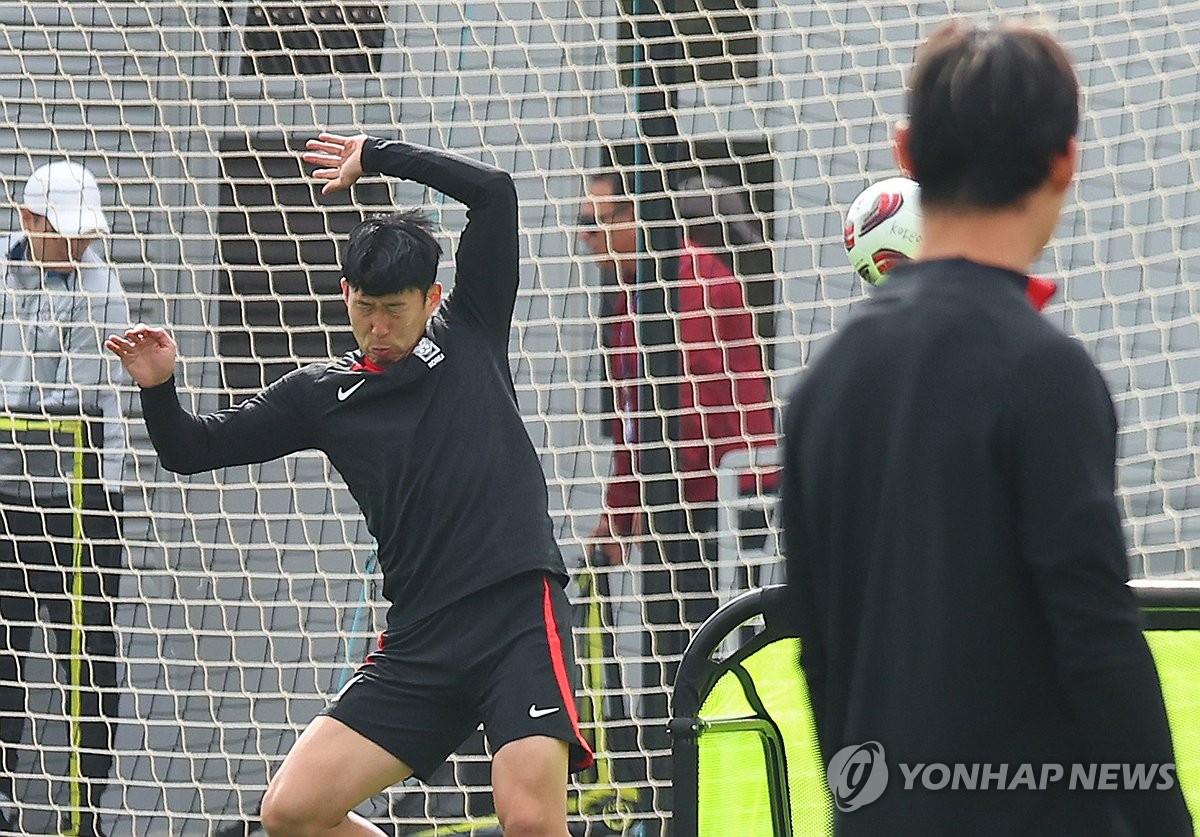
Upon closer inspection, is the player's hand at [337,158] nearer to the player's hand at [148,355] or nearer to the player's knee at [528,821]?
the player's hand at [148,355]

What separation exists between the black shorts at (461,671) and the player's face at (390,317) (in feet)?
2.03

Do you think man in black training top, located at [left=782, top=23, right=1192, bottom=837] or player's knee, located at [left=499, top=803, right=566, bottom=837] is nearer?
man in black training top, located at [left=782, top=23, right=1192, bottom=837]

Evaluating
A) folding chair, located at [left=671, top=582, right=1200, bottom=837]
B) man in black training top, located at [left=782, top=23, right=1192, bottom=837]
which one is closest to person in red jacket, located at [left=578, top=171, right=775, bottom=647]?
folding chair, located at [left=671, top=582, right=1200, bottom=837]

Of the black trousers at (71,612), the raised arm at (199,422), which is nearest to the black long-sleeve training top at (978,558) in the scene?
the raised arm at (199,422)

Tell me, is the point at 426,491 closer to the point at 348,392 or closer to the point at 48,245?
the point at 348,392

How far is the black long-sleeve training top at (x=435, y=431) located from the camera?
393 cm

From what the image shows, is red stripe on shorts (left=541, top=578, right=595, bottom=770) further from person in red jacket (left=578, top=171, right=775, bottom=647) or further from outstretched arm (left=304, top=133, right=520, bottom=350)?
person in red jacket (left=578, top=171, right=775, bottom=647)

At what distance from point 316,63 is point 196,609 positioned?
1.99 m

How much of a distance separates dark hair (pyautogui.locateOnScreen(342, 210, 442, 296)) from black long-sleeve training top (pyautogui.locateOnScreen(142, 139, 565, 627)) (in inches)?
5.4

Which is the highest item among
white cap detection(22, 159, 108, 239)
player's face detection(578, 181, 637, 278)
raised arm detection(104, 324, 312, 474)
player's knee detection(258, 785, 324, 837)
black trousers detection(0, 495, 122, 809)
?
white cap detection(22, 159, 108, 239)

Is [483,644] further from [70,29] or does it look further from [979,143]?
[70,29]

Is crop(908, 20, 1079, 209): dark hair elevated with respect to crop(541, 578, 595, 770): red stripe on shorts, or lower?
elevated

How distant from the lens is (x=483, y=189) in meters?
4.03

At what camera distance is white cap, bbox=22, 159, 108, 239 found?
565 cm
